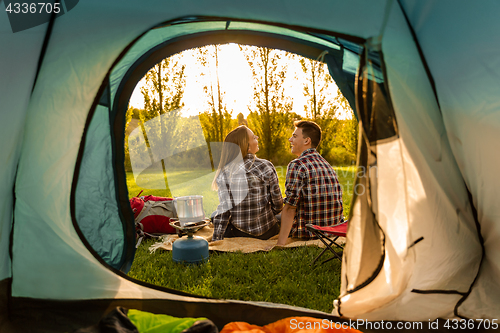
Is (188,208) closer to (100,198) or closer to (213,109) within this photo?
(100,198)

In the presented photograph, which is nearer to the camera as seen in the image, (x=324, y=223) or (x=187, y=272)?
(x=187, y=272)

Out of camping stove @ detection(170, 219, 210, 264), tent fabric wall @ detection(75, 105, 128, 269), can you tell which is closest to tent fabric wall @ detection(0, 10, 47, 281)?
tent fabric wall @ detection(75, 105, 128, 269)

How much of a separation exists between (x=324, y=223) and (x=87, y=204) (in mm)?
1716

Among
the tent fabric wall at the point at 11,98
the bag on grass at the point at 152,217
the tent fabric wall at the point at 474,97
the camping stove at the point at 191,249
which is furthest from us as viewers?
the bag on grass at the point at 152,217

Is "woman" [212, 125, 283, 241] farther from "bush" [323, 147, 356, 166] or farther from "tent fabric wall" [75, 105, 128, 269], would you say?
"bush" [323, 147, 356, 166]

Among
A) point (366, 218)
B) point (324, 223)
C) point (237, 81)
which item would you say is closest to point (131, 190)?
point (237, 81)

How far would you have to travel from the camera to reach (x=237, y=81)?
9.36 metres

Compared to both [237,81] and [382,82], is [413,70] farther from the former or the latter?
[237,81]

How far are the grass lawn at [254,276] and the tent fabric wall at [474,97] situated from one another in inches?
30.3

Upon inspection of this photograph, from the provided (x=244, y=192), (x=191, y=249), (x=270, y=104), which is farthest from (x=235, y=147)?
(x=270, y=104)

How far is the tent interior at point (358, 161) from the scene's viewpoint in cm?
125

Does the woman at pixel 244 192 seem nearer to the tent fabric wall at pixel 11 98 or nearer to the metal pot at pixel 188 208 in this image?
the metal pot at pixel 188 208

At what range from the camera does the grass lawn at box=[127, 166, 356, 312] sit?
73.5 inches

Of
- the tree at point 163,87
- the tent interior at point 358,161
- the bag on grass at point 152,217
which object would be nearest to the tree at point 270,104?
the tree at point 163,87
